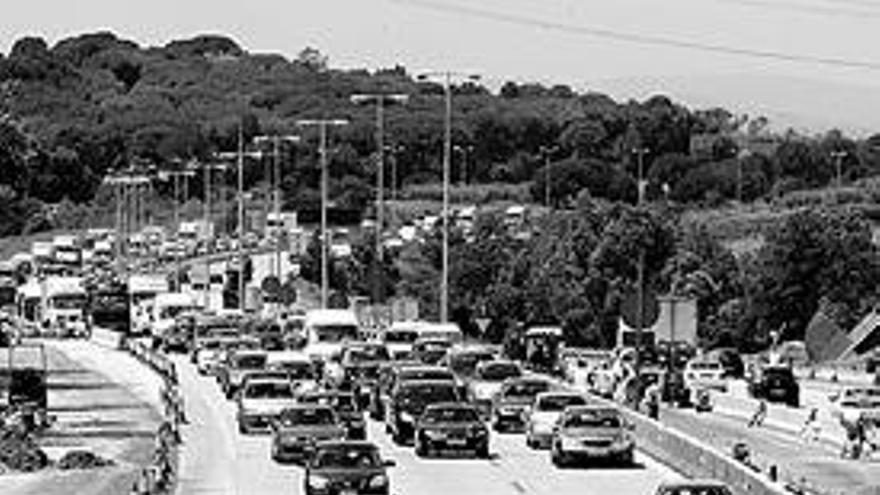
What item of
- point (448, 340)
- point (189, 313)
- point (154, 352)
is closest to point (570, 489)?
point (448, 340)

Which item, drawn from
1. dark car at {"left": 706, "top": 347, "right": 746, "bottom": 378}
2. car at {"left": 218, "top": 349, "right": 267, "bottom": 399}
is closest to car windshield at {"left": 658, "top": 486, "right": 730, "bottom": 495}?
car at {"left": 218, "top": 349, "right": 267, "bottom": 399}

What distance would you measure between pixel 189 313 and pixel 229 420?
5173 centimetres

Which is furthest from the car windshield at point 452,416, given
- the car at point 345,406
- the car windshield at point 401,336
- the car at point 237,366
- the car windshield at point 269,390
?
the car windshield at point 401,336

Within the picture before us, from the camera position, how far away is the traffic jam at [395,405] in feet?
173

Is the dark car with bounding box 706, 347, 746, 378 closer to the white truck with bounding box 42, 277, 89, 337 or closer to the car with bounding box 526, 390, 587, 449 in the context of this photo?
the car with bounding box 526, 390, 587, 449

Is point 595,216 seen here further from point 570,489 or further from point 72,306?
point 570,489

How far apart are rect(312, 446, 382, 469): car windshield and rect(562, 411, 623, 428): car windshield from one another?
8856mm

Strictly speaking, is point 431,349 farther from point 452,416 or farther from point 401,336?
point 452,416

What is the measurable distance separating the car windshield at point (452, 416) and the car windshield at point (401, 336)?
34512mm

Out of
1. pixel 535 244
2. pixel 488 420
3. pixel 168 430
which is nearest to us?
pixel 168 430

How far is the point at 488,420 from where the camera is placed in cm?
6706

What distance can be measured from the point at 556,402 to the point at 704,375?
35.2m

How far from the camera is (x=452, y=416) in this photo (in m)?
56.8

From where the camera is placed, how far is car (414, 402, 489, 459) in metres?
55.8
